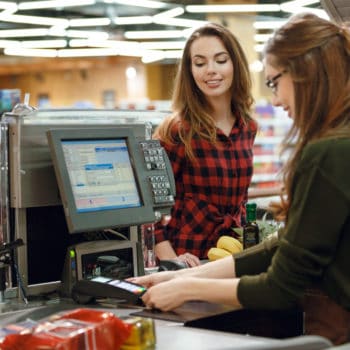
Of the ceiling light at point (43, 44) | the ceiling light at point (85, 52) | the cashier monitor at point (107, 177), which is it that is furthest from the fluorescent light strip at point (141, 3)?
the cashier monitor at point (107, 177)

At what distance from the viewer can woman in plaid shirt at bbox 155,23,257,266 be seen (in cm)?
306

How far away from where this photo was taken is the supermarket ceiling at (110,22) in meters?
9.90

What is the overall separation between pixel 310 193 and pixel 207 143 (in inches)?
56.7

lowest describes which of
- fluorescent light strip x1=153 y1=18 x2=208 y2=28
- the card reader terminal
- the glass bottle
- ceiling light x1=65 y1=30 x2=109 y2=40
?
the card reader terminal

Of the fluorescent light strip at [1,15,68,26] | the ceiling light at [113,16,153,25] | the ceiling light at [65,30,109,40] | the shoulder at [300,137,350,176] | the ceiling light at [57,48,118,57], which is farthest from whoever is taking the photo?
the ceiling light at [57,48,118,57]

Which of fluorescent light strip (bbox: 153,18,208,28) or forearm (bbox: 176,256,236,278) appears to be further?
fluorescent light strip (bbox: 153,18,208,28)

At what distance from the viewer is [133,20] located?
10.9m

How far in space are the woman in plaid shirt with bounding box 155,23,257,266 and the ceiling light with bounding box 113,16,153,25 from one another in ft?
25.6

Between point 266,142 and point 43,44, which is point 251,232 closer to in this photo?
point 266,142

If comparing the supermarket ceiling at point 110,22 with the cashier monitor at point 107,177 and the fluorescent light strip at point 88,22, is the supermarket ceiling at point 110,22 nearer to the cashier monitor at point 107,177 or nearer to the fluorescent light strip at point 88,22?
the fluorescent light strip at point 88,22

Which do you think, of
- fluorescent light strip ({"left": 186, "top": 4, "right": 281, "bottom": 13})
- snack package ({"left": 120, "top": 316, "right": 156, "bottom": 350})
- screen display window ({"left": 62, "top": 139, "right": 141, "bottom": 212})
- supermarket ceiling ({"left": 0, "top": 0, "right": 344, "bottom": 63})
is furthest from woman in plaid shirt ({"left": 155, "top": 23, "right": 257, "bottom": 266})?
fluorescent light strip ({"left": 186, "top": 4, "right": 281, "bottom": 13})

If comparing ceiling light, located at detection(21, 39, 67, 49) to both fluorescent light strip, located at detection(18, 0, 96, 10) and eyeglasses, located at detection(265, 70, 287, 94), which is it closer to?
fluorescent light strip, located at detection(18, 0, 96, 10)

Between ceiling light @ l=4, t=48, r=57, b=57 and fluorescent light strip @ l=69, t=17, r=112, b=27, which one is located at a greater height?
fluorescent light strip @ l=69, t=17, r=112, b=27

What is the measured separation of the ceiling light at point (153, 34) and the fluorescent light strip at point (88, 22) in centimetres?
55
